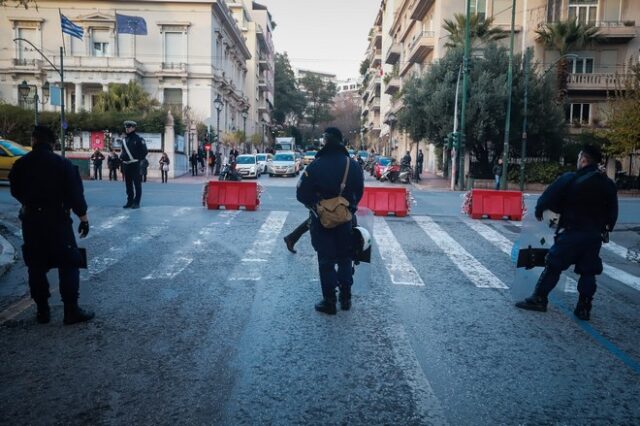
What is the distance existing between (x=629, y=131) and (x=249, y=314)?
98.5ft

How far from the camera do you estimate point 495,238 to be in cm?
1205

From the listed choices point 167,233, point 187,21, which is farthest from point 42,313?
point 187,21

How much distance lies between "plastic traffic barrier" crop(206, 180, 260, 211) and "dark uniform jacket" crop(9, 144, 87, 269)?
32.4ft

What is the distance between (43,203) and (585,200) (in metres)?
5.22

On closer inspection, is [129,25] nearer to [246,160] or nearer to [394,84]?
[246,160]

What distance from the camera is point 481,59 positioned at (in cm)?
3444

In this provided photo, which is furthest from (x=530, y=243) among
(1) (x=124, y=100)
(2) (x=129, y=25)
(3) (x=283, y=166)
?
(2) (x=129, y=25)

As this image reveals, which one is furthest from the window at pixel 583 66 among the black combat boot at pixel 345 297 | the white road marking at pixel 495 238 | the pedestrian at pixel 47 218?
the pedestrian at pixel 47 218

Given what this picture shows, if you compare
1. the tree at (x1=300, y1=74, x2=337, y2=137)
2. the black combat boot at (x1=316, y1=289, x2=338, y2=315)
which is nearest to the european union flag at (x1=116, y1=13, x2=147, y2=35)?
the black combat boot at (x1=316, y1=289, x2=338, y2=315)

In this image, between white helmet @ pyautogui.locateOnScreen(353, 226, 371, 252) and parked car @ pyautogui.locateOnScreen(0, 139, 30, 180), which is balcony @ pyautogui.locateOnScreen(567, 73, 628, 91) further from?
white helmet @ pyautogui.locateOnScreen(353, 226, 371, 252)

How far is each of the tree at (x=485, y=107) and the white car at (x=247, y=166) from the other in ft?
31.4

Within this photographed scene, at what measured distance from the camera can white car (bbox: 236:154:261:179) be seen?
36.8 m

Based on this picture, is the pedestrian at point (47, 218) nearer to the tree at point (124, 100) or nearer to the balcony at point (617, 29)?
the tree at point (124, 100)

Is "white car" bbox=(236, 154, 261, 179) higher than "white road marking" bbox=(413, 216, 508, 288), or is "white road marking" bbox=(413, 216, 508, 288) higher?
"white car" bbox=(236, 154, 261, 179)
